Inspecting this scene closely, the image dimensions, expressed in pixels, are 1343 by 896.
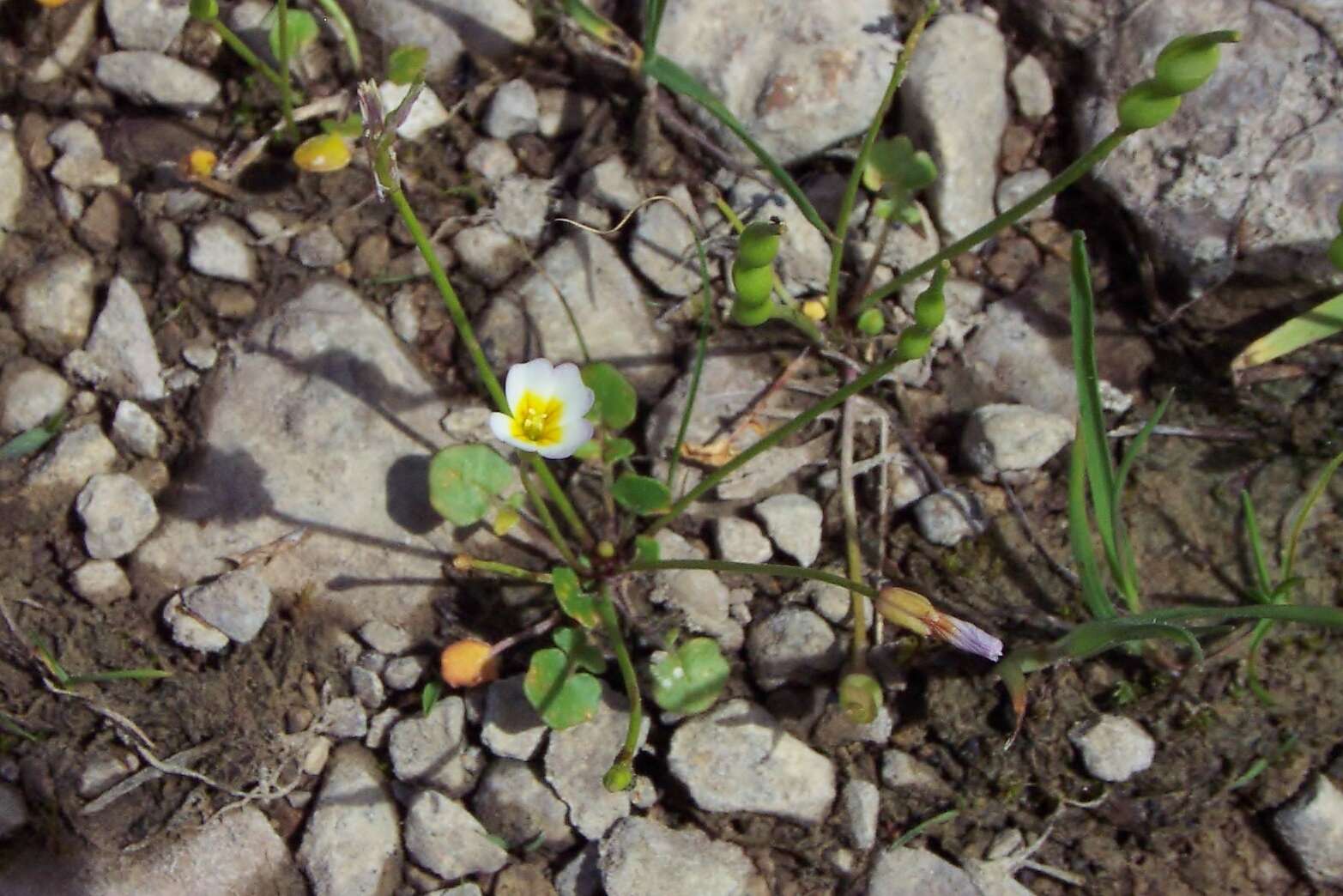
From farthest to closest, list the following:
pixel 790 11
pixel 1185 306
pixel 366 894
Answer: pixel 790 11 < pixel 1185 306 < pixel 366 894

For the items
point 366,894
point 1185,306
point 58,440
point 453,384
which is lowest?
point 366,894

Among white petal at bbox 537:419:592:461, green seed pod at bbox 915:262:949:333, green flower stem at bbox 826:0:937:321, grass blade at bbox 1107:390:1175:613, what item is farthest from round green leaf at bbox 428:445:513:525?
grass blade at bbox 1107:390:1175:613

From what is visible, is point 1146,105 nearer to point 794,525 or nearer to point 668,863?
point 794,525

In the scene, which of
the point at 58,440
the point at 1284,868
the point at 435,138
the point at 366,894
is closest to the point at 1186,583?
the point at 1284,868

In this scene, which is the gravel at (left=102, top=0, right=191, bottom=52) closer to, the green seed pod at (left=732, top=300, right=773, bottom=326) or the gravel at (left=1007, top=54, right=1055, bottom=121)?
the green seed pod at (left=732, top=300, right=773, bottom=326)

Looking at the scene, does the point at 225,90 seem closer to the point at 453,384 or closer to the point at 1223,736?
the point at 453,384

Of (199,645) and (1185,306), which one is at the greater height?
(1185,306)
